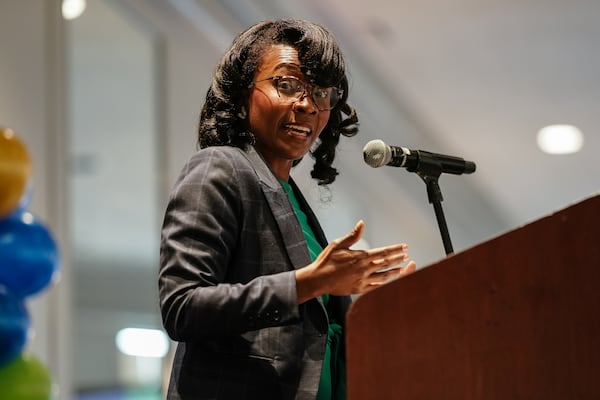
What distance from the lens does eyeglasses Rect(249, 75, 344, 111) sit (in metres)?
1.82

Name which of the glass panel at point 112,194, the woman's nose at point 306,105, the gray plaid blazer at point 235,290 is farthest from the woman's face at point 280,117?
the glass panel at point 112,194

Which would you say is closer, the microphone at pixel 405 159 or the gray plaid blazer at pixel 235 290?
the gray plaid blazer at pixel 235 290

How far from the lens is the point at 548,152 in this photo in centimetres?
734

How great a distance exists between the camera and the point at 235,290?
1510 mm

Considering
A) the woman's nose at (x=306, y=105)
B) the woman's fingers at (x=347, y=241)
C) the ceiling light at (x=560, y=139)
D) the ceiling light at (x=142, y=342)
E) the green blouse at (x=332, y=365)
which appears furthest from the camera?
the ceiling light at (x=560, y=139)

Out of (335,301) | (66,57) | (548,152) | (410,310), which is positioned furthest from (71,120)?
(548,152)

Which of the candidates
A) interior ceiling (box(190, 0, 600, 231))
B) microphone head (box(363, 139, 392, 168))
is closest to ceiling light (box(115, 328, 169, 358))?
interior ceiling (box(190, 0, 600, 231))

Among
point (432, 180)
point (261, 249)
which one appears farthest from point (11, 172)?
point (432, 180)

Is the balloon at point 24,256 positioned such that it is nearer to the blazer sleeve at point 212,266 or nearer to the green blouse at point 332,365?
the blazer sleeve at point 212,266

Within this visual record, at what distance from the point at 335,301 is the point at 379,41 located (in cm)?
457

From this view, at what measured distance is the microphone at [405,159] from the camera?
5.55 feet

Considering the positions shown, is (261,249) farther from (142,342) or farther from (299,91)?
(142,342)

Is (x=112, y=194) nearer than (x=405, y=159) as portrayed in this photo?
No

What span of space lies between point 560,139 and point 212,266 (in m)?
6.00
